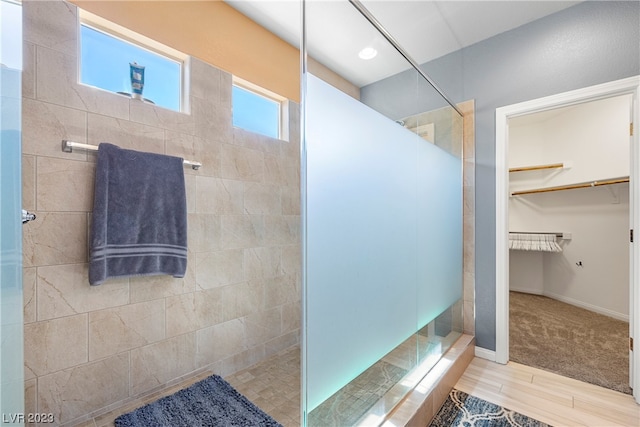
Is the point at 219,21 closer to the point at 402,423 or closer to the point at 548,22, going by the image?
the point at 548,22

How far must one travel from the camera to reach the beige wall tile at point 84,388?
1241 millimetres

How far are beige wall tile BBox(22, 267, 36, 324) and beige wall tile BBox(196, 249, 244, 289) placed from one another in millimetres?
754

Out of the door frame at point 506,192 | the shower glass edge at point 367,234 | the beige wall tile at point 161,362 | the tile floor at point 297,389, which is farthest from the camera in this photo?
the door frame at point 506,192

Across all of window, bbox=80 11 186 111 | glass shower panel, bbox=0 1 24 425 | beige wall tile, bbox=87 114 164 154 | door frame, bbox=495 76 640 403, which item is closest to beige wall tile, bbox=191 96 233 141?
window, bbox=80 11 186 111

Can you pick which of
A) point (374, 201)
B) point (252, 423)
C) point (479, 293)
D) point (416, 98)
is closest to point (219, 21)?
point (416, 98)

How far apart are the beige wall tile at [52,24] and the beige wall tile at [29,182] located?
0.57 metres

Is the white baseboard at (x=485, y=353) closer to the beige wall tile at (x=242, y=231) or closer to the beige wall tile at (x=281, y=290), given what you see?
the beige wall tile at (x=281, y=290)

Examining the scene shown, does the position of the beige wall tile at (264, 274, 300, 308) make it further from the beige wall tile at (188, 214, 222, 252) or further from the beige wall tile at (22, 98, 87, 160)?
the beige wall tile at (22, 98, 87, 160)

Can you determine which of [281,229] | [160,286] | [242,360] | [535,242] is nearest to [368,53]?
[281,229]

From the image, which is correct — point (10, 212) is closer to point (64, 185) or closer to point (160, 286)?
point (64, 185)

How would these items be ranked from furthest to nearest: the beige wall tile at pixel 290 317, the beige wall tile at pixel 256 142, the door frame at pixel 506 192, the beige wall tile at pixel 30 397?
the beige wall tile at pixel 290 317 → the beige wall tile at pixel 256 142 → the door frame at pixel 506 192 → the beige wall tile at pixel 30 397

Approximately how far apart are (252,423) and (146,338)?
0.79 meters

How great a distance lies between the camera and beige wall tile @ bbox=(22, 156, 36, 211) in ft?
3.92

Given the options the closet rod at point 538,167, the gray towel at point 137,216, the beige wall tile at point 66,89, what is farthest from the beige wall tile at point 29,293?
the closet rod at point 538,167
